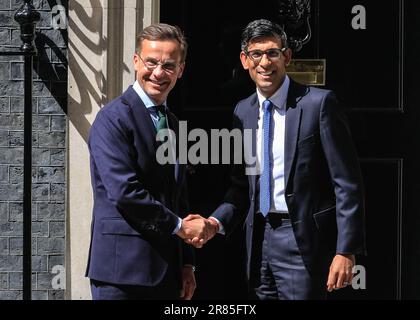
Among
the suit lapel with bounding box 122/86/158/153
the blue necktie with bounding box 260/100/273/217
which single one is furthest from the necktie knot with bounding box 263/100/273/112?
the suit lapel with bounding box 122/86/158/153

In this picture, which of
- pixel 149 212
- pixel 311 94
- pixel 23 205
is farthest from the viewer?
pixel 23 205

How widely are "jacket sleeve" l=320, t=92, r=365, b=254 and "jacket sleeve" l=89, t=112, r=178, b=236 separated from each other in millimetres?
811

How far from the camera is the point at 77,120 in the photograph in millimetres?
5172

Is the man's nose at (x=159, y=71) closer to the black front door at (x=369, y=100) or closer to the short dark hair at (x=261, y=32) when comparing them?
the short dark hair at (x=261, y=32)

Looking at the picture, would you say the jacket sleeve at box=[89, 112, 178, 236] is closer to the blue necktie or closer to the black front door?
the blue necktie

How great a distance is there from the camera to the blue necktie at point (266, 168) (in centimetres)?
425

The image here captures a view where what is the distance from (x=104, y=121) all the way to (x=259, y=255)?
3.39 ft

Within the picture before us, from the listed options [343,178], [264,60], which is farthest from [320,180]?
[264,60]

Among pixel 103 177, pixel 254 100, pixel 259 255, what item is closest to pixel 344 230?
pixel 259 255

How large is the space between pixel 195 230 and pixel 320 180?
0.68 metres

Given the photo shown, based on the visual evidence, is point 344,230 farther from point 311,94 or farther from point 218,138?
point 218,138

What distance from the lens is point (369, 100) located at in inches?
213

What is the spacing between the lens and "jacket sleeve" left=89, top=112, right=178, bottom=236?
3.92 metres
